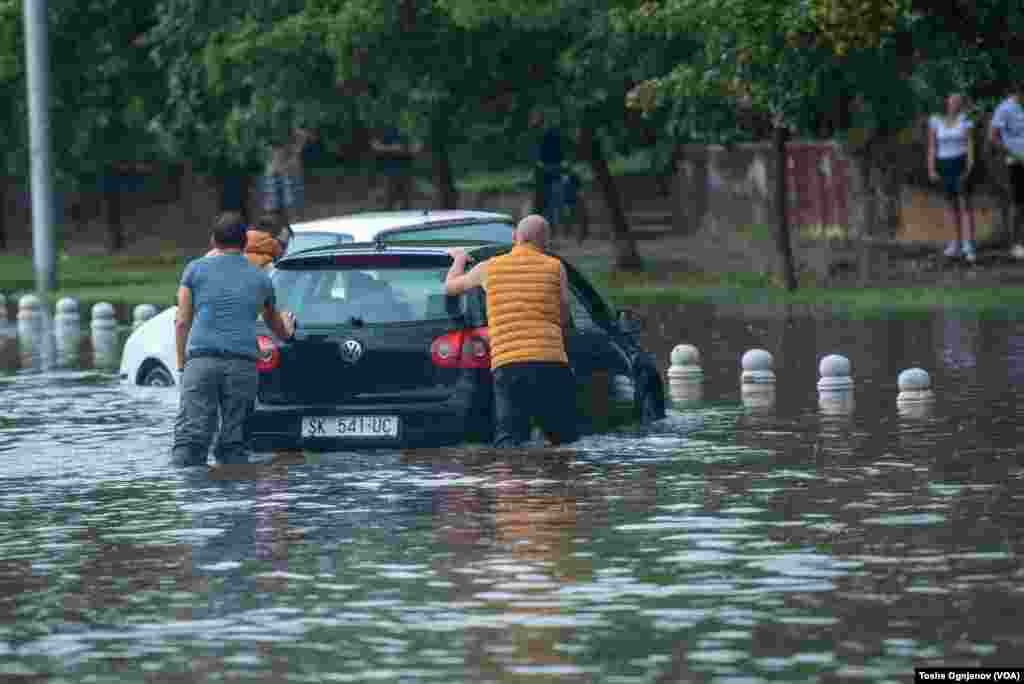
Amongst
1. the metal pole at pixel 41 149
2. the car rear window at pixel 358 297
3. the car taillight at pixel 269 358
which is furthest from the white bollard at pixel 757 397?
the metal pole at pixel 41 149

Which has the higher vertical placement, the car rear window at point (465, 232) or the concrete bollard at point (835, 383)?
the car rear window at point (465, 232)

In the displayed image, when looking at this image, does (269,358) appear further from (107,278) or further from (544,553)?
(107,278)

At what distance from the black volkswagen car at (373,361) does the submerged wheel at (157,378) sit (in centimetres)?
494

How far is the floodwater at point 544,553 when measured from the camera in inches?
399

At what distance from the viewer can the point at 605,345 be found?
17828 millimetres

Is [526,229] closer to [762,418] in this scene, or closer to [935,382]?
[762,418]

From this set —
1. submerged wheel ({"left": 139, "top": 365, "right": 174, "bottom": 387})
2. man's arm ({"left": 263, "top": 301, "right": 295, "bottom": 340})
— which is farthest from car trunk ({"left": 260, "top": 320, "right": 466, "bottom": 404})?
submerged wheel ({"left": 139, "top": 365, "right": 174, "bottom": 387})

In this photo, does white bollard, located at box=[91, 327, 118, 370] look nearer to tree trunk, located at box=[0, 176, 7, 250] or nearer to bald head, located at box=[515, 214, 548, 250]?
bald head, located at box=[515, 214, 548, 250]

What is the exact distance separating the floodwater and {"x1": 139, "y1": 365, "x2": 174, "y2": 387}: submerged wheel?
5.84 feet

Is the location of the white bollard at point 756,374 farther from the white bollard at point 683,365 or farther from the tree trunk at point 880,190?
the tree trunk at point 880,190

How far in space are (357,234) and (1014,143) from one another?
11846 millimetres

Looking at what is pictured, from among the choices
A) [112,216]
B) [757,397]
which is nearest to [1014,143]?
[757,397]

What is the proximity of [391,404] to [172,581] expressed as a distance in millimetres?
4846

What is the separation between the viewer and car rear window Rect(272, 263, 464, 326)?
17016 millimetres
